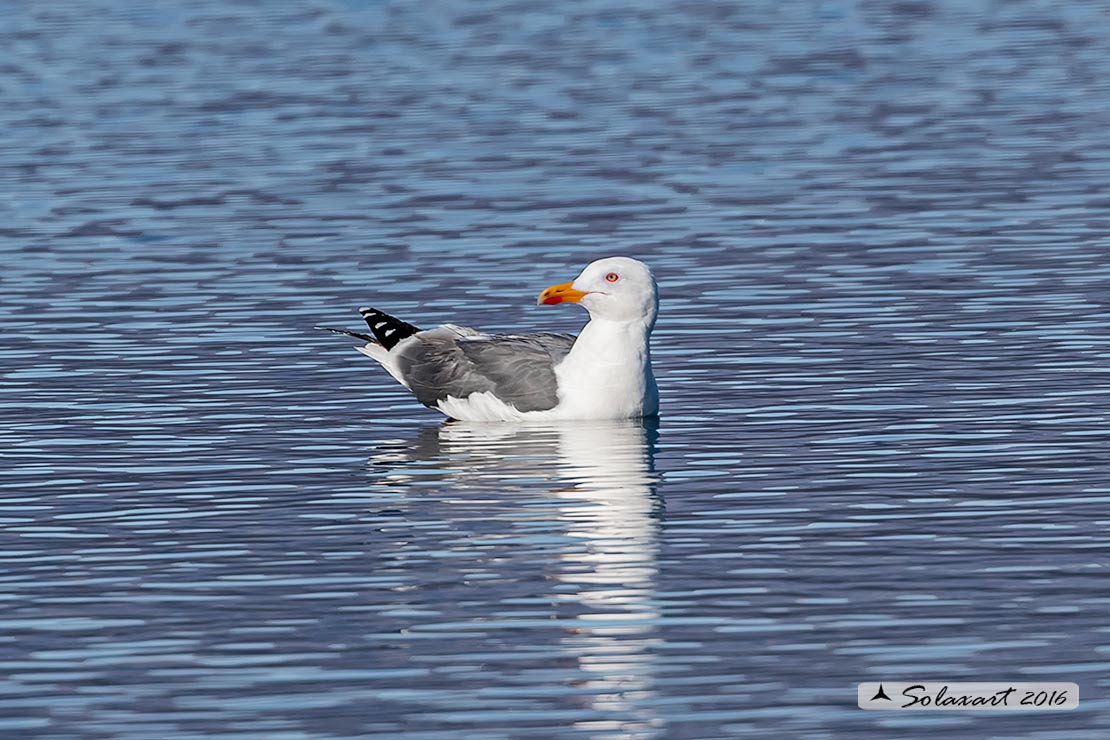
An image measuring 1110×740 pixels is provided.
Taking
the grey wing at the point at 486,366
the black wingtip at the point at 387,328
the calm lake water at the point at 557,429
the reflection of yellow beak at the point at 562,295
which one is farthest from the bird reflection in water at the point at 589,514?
the black wingtip at the point at 387,328

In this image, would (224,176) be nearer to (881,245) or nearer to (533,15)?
(881,245)

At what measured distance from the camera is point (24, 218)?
113ft

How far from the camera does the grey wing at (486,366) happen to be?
21.1 meters

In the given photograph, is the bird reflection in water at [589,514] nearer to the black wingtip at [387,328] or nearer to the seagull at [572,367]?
the seagull at [572,367]

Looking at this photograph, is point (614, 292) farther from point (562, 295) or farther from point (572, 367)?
point (572, 367)

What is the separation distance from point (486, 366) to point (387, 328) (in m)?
1.55

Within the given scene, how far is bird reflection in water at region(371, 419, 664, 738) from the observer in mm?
13391

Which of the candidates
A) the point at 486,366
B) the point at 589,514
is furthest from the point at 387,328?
the point at 589,514

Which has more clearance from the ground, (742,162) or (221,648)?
(221,648)

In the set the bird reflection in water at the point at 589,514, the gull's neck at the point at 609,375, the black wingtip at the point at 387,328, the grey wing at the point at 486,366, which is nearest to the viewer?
the bird reflection in water at the point at 589,514

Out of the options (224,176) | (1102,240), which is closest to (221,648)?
(1102,240)

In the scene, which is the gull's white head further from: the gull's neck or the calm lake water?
the calm lake water

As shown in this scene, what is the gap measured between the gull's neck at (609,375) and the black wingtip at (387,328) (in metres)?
2.09

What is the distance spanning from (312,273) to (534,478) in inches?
441
